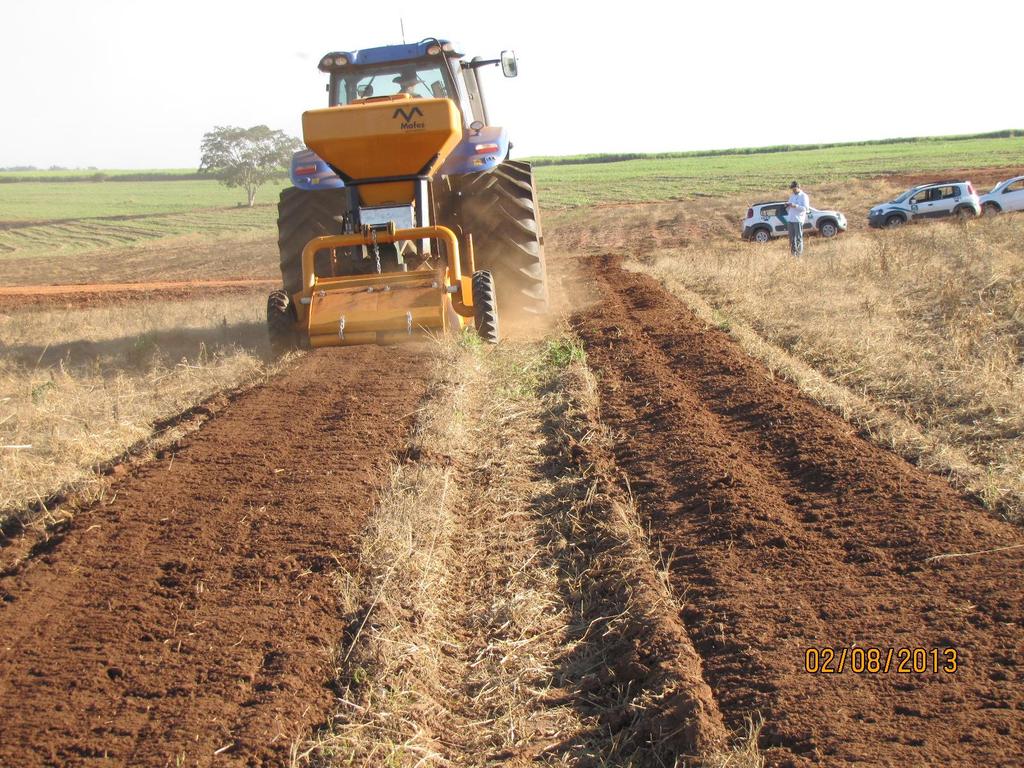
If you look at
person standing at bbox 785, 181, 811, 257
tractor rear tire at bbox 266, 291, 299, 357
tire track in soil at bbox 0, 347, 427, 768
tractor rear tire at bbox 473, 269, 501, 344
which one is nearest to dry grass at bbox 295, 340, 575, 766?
tire track in soil at bbox 0, 347, 427, 768

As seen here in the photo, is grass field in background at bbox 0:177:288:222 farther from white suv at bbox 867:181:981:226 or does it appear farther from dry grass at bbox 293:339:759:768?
dry grass at bbox 293:339:759:768

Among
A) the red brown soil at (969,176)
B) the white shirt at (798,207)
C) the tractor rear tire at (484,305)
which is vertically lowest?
the tractor rear tire at (484,305)

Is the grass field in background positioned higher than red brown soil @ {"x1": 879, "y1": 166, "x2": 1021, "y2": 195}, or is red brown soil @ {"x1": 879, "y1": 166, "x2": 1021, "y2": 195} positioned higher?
the grass field in background

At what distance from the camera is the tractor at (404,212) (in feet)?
25.8

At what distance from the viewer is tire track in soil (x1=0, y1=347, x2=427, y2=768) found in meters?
2.94

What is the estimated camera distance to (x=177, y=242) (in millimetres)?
33656

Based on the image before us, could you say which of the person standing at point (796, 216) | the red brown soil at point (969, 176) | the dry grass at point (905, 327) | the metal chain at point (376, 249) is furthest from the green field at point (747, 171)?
the metal chain at point (376, 249)

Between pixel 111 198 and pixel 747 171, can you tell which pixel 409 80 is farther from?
pixel 111 198

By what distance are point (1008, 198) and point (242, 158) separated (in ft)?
146

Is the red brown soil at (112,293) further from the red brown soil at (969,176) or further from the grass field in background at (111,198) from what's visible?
the grass field in background at (111,198)

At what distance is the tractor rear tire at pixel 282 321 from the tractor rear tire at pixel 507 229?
6.39 feet

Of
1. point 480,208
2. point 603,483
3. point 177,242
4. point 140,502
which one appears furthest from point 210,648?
point 177,242
